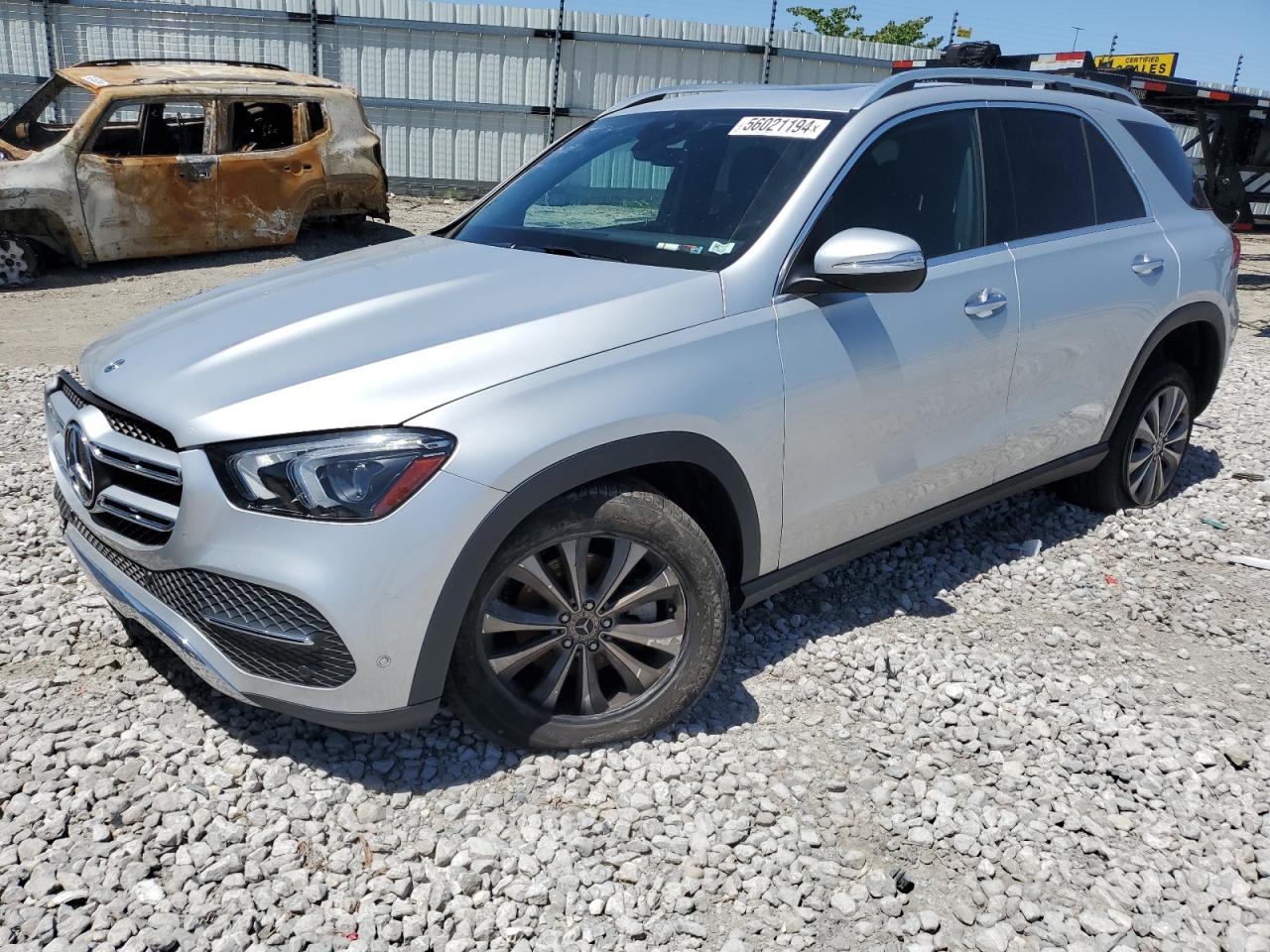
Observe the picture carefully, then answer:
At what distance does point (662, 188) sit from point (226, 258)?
860 centimetres

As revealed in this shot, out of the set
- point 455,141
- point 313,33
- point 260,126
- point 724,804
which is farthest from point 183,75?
point 724,804

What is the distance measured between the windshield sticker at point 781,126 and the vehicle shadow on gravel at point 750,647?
5.53 feet

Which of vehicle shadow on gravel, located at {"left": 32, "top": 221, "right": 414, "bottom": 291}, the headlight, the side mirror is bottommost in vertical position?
vehicle shadow on gravel, located at {"left": 32, "top": 221, "right": 414, "bottom": 291}

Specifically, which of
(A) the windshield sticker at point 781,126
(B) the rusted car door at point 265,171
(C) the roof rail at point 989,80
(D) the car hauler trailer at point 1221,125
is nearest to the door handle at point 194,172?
(B) the rusted car door at point 265,171

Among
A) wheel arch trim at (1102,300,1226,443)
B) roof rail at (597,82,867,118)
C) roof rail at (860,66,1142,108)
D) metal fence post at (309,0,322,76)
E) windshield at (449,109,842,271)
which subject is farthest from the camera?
metal fence post at (309,0,322,76)

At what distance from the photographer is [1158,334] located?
4.46 m

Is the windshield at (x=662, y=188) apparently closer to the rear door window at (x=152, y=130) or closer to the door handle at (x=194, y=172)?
the door handle at (x=194, y=172)

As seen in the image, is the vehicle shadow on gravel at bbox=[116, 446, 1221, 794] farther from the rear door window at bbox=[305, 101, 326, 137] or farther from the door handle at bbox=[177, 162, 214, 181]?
the rear door window at bbox=[305, 101, 326, 137]

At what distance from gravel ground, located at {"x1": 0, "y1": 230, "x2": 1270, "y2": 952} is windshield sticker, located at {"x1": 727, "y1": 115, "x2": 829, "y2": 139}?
66.5 inches

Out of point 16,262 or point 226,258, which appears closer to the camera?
point 16,262

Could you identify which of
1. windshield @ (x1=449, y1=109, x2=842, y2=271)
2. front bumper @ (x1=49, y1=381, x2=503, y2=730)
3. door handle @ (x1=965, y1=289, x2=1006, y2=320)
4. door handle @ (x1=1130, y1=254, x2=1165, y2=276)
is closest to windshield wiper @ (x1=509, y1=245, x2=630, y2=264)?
windshield @ (x1=449, y1=109, x2=842, y2=271)

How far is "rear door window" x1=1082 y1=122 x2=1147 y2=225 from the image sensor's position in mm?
4258

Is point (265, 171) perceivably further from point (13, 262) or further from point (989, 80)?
point (989, 80)

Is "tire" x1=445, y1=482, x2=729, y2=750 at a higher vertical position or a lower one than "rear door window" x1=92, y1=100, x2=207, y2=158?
lower
